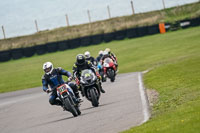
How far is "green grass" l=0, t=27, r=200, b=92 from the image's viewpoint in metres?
31.4

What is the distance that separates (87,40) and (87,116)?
3446 cm

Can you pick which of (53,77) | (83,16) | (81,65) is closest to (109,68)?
(81,65)

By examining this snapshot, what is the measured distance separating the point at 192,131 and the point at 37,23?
5035 cm

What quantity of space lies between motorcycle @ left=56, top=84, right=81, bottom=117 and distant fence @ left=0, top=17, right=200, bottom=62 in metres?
32.8

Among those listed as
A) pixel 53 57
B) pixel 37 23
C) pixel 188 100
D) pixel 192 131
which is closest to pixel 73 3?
pixel 37 23

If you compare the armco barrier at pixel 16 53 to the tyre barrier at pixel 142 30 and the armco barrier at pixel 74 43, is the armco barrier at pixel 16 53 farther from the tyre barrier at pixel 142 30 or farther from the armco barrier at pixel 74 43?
the tyre barrier at pixel 142 30

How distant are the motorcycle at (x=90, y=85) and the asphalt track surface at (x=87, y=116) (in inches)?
11.0

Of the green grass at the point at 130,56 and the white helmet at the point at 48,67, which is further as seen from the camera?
the green grass at the point at 130,56

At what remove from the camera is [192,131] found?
27.1 ft

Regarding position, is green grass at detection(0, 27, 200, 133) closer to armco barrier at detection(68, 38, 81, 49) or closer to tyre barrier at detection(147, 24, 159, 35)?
tyre barrier at detection(147, 24, 159, 35)

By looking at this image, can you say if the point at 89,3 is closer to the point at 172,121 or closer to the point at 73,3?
the point at 73,3

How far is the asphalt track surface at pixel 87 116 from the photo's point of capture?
36.7 ft

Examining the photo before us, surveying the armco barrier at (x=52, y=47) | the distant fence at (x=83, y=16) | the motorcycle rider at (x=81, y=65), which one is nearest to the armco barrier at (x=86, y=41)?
the armco barrier at (x=52, y=47)

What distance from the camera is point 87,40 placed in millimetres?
47500
